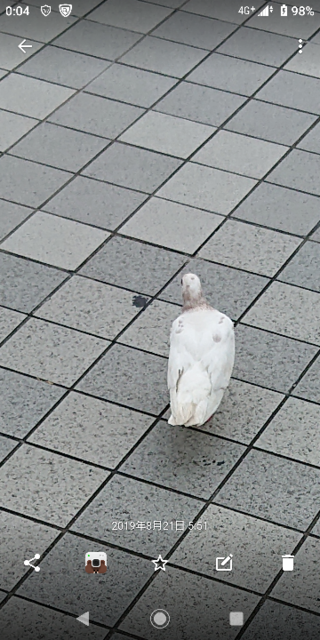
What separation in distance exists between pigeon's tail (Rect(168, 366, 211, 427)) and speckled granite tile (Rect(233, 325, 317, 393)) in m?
0.57

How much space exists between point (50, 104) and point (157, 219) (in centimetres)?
141

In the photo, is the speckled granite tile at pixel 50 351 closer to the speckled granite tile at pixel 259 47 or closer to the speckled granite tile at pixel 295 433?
the speckled granite tile at pixel 295 433

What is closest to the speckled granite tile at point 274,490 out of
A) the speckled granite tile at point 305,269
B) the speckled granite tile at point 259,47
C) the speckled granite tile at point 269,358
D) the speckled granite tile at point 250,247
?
the speckled granite tile at point 269,358

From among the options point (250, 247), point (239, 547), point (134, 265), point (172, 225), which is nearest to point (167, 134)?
point (172, 225)

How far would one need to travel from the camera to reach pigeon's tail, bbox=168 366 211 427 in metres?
4.89

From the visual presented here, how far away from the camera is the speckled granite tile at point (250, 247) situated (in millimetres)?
6191

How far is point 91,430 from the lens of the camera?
5.18 metres

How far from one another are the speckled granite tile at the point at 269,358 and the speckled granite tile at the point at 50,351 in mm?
690

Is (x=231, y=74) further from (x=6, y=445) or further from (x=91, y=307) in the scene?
(x=6, y=445)

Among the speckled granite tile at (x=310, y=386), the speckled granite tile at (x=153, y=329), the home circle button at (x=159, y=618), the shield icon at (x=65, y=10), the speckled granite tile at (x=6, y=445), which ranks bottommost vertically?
the speckled granite tile at (x=310, y=386)

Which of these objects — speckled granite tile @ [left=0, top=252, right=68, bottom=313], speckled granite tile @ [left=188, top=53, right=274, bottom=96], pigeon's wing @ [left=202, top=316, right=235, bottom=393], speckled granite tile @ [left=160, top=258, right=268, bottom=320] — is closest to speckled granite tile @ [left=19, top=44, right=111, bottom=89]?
speckled granite tile @ [left=188, top=53, right=274, bottom=96]

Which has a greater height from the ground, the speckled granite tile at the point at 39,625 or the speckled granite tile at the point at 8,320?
the speckled granite tile at the point at 8,320

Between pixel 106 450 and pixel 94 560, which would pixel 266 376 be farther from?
pixel 94 560

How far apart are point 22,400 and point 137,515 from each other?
0.90 m
